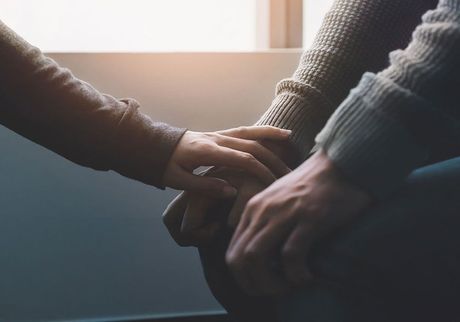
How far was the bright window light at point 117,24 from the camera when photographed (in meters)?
1.20

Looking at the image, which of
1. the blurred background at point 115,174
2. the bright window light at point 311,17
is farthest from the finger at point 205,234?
the bright window light at point 311,17

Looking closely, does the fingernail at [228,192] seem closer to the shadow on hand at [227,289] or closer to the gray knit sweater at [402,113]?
the shadow on hand at [227,289]

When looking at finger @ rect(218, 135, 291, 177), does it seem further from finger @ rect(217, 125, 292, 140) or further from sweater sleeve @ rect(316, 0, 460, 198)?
sweater sleeve @ rect(316, 0, 460, 198)

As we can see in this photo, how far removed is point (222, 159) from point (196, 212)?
0.07 m

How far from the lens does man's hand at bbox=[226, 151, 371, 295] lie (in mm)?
469

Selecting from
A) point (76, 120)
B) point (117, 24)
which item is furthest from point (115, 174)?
point (76, 120)

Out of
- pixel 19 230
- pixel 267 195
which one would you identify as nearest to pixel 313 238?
pixel 267 195

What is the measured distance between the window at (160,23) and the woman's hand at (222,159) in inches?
20.3

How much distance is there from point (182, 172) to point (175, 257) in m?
0.58

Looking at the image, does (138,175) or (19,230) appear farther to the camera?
(19,230)

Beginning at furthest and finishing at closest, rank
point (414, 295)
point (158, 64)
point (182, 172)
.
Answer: point (158, 64) < point (182, 172) < point (414, 295)

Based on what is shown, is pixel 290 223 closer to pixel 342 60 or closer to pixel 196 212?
pixel 196 212

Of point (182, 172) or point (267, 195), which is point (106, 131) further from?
point (267, 195)

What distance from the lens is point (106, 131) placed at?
0.72 metres
